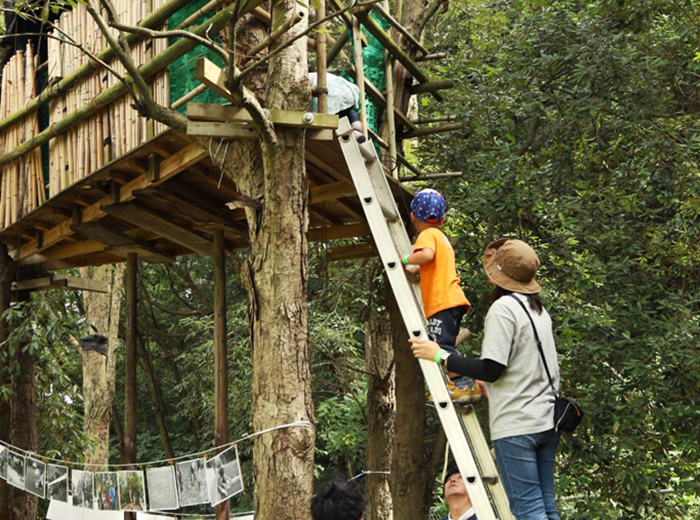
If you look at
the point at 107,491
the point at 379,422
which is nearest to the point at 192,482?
the point at 107,491

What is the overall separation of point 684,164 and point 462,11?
4838mm

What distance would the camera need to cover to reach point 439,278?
175 inches

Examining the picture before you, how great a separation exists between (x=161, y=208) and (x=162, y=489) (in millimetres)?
2311

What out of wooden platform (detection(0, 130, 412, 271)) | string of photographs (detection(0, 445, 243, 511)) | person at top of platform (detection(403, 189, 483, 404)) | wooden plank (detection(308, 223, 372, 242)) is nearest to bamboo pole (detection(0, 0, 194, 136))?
wooden platform (detection(0, 130, 412, 271))

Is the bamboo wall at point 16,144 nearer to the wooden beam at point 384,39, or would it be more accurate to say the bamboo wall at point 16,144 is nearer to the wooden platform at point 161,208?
the wooden platform at point 161,208

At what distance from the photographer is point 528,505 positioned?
11.1 ft

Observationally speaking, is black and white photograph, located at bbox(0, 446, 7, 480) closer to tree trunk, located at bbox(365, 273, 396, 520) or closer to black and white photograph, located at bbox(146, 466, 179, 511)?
black and white photograph, located at bbox(146, 466, 179, 511)

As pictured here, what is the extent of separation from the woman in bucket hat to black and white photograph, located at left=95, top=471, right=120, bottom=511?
3.94 meters

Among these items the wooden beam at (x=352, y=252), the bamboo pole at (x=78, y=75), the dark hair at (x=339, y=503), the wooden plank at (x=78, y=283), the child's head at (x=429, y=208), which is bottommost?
the dark hair at (x=339, y=503)

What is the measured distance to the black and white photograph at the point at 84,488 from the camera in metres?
6.61

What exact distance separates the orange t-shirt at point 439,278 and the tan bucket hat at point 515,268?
2.39ft

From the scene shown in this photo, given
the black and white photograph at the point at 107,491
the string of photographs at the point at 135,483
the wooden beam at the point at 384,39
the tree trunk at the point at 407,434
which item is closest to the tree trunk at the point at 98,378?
the string of photographs at the point at 135,483

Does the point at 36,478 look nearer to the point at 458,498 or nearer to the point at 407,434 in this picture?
the point at 407,434

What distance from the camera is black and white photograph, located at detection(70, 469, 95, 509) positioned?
6.61 metres
